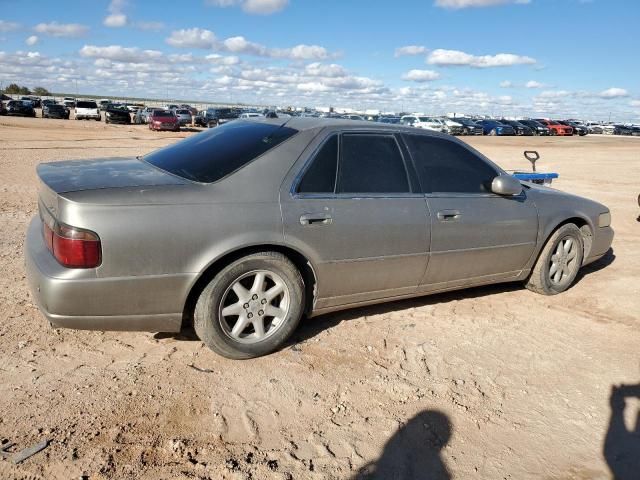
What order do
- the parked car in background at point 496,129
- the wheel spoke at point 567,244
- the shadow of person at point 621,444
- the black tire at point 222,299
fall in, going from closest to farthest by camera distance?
the shadow of person at point 621,444 → the black tire at point 222,299 → the wheel spoke at point 567,244 → the parked car in background at point 496,129

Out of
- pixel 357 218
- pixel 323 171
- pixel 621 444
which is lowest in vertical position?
pixel 621 444

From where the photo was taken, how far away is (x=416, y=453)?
2.60 metres

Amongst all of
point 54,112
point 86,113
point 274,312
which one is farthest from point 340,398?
point 54,112

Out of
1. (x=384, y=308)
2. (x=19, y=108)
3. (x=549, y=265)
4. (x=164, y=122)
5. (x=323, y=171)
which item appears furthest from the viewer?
(x=19, y=108)

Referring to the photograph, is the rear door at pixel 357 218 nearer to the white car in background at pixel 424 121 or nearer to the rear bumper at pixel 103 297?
the rear bumper at pixel 103 297

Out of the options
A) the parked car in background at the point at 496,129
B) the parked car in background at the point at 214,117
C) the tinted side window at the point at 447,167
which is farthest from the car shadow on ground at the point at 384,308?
the parked car in background at the point at 496,129

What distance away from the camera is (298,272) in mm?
3402

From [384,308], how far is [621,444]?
2.03m

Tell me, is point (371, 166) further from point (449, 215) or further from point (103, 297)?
point (103, 297)

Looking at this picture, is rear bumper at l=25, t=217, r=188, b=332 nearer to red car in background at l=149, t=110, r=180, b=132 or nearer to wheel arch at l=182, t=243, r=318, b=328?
wheel arch at l=182, t=243, r=318, b=328

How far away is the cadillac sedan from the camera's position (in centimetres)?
288

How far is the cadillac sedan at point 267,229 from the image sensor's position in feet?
9.46

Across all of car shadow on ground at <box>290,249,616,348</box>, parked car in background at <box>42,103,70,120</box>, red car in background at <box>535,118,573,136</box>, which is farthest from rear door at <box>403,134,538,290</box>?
red car in background at <box>535,118,573,136</box>

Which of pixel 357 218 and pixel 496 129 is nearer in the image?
pixel 357 218
